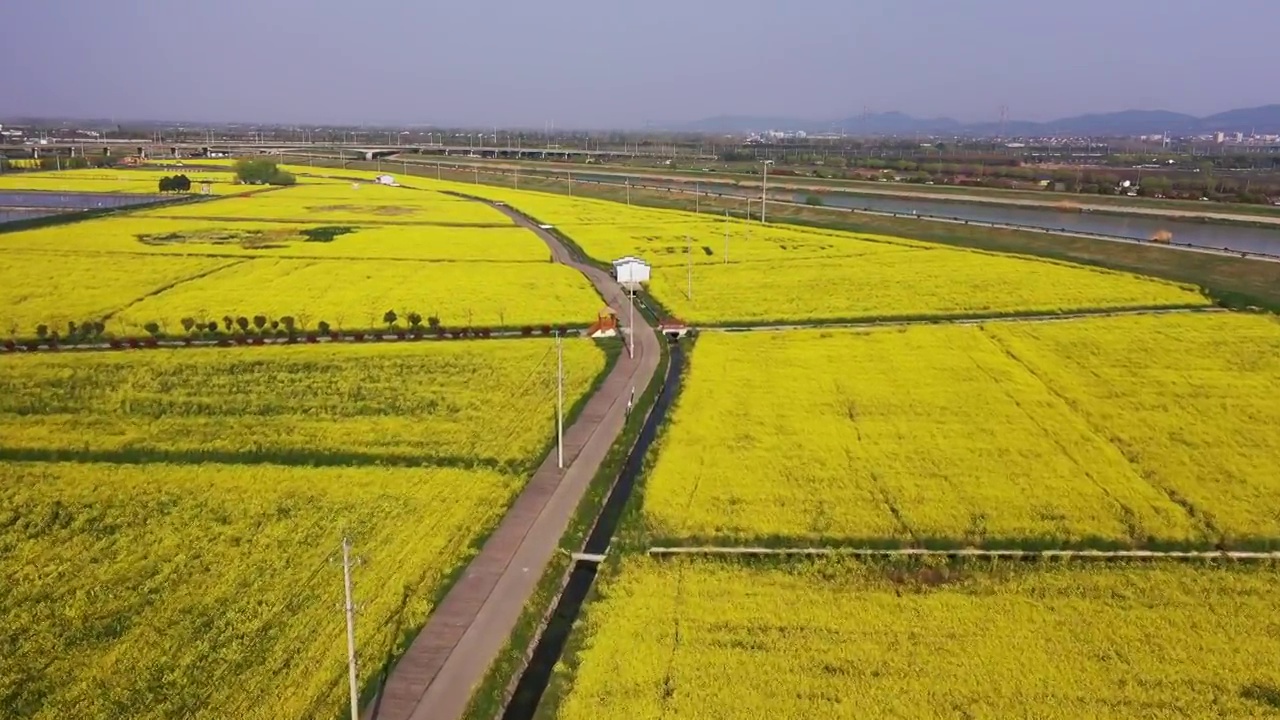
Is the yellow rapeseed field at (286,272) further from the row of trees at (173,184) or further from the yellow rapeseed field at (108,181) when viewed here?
the yellow rapeseed field at (108,181)

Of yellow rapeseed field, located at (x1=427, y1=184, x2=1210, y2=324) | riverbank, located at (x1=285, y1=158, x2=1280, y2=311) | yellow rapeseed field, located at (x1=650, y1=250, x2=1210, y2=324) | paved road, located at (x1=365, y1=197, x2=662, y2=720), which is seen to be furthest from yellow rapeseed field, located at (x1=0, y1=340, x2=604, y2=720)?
riverbank, located at (x1=285, y1=158, x2=1280, y2=311)

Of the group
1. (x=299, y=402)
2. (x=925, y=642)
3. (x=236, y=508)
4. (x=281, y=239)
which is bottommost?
(x=925, y=642)

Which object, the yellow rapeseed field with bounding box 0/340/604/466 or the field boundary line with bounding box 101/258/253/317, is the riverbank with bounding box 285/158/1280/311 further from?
the field boundary line with bounding box 101/258/253/317

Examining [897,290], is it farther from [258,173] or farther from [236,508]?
[258,173]

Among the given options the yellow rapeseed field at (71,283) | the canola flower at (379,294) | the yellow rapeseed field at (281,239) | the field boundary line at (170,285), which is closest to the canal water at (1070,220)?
the yellow rapeseed field at (281,239)

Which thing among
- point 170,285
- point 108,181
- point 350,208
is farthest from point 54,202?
point 170,285

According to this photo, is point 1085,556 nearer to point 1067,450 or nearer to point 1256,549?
point 1256,549
